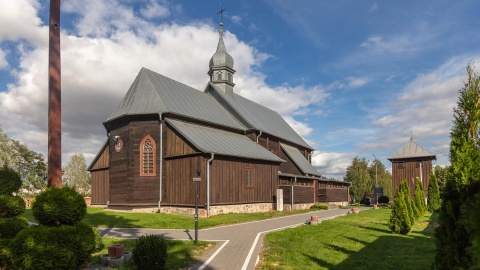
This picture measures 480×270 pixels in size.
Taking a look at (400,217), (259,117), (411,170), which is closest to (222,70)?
(259,117)

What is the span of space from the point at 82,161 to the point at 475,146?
7531 cm

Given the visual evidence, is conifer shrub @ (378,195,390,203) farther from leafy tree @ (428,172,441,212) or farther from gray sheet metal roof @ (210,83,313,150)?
leafy tree @ (428,172,441,212)

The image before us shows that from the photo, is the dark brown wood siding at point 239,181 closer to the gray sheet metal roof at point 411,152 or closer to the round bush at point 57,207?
the round bush at point 57,207

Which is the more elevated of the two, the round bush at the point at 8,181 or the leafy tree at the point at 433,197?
the round bush at the point at 8,181

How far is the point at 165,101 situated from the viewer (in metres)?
24.8

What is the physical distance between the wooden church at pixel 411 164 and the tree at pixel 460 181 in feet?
124

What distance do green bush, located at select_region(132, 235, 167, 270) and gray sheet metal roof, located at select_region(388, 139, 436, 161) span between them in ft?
138

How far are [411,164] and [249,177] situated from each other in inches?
1097

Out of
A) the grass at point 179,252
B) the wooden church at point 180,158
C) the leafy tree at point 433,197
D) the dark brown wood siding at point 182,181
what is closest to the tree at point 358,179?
the leafy tree at point 433,197

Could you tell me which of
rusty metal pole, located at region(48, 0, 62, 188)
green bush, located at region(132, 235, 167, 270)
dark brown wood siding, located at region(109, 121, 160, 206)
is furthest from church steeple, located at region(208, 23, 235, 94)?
green bush, located at region(132, 235, 167, 270)

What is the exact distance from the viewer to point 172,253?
10.2 meters

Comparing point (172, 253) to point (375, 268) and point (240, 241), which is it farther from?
point (375, 268)

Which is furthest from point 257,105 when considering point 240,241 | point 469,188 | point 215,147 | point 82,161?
point 82,161

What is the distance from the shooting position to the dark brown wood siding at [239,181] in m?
22.5
